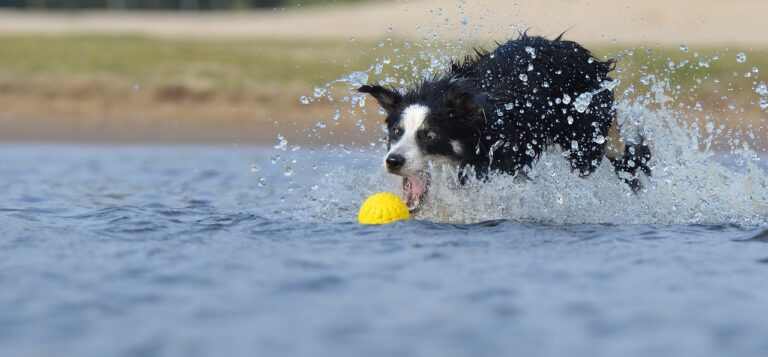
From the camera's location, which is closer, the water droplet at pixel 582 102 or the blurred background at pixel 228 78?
the water droplet at pixel 582 102

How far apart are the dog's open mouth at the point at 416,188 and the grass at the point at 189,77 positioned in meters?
→ 9.09

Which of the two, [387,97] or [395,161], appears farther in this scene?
[387,97]

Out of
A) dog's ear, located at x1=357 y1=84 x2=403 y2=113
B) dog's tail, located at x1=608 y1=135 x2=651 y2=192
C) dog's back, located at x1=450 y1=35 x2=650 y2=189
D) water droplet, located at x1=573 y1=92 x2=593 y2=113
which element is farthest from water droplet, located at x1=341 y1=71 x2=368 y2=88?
dog's tail, located at x1=608 y1=135 x2=651 y2=192

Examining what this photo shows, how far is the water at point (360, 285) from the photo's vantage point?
409 centimetres

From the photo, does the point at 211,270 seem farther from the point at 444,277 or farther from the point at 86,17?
the point at 86,17

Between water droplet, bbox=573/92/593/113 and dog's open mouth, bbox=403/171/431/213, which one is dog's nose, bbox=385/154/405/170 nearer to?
dog's open mouth, bbox=403/171/431/213

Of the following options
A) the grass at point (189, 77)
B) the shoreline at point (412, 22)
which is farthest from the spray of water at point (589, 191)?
the shoreline at point (412, 22)

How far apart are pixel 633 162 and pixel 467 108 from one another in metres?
1.64

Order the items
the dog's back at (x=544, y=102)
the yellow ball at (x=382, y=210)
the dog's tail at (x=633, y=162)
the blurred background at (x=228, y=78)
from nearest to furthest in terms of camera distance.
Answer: the yellow ball at (x=382, y=210) < the dog's back at (x=544, y=102) < the dog's tail at (x=633, y=162) < the blurred background at (x=228, y=78)

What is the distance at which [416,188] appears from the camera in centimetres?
735

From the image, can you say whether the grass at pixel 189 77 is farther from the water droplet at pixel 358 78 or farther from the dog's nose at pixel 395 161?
the dog's nose at pixel 395 161

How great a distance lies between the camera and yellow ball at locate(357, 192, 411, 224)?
6.88 metres

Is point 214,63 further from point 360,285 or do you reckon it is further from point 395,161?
point 360,285

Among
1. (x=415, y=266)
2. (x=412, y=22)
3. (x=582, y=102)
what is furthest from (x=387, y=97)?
(x=412, y=22)
